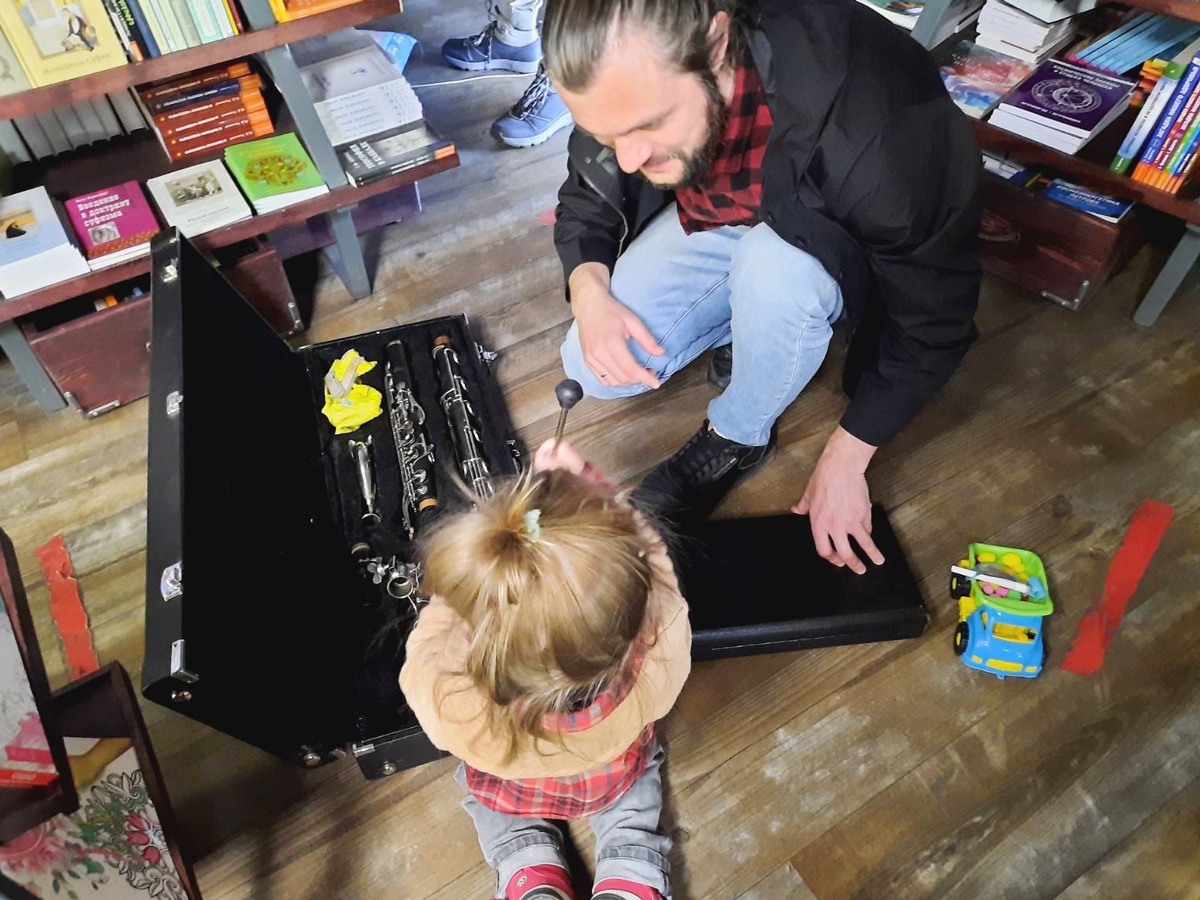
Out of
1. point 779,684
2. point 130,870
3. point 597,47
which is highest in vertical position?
point 597,47

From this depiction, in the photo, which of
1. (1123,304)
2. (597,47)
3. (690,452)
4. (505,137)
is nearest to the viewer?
(597,47)

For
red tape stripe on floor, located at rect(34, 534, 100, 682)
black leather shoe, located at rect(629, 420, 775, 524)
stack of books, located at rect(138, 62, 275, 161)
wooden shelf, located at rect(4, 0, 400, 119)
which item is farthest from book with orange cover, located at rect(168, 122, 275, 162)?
black leather shoe, located at rect(629, 420, 775, 524)

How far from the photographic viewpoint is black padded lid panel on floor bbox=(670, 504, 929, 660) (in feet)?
3.47

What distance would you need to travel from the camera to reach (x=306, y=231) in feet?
4.91

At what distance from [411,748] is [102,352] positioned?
2.68 feet

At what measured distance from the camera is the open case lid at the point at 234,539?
0.73 meters

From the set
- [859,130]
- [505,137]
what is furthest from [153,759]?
[505,137]

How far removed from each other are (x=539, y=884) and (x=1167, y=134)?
1399 mm

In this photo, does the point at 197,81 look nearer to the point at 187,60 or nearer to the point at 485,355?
the point at 187,60

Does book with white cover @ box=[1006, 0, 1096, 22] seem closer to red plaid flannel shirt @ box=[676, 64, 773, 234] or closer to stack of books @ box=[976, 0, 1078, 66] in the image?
stack of books @ box=[976, 0, 1078, 66]

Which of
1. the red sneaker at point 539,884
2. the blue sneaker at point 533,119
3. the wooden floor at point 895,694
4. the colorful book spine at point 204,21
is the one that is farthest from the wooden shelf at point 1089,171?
the red sneaker at point 539,884

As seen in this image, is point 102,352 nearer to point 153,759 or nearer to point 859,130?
point 153,759

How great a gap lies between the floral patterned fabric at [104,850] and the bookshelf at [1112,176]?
155 centimetres

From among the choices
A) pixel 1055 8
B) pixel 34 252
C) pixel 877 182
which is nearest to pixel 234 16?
pixel 34 252
